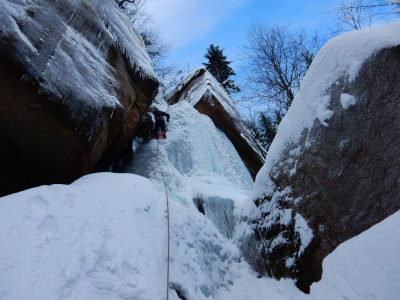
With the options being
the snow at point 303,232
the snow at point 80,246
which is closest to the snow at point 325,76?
the snow at point 303,232

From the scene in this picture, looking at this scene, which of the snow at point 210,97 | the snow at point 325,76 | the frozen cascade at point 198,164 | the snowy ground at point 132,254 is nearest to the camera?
the snowy ground at point 132,254

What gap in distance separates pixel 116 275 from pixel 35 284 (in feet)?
2.08

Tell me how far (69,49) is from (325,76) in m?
3.98

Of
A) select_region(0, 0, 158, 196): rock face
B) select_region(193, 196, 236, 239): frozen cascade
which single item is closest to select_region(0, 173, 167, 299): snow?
select_region(0, 0, 158, 196): rock face

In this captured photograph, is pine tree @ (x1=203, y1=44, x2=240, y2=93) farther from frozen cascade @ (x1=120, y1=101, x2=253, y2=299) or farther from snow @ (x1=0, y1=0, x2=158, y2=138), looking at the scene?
snow @ (x1=0, y1=0, x2=158, y2=138)

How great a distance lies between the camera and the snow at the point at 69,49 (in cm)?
306

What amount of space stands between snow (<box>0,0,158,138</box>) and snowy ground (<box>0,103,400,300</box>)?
1291 millimetres

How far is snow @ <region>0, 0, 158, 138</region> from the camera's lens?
10.0 ft

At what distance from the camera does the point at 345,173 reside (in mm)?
2592

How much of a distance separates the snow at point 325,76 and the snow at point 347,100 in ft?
0.52

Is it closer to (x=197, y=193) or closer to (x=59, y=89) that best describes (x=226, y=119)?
(x=197, y=193)

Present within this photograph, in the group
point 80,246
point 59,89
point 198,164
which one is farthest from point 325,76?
point 198,164

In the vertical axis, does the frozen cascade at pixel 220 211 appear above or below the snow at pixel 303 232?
below

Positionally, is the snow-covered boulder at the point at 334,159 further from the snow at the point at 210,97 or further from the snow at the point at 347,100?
the snow at the point at 210,97
